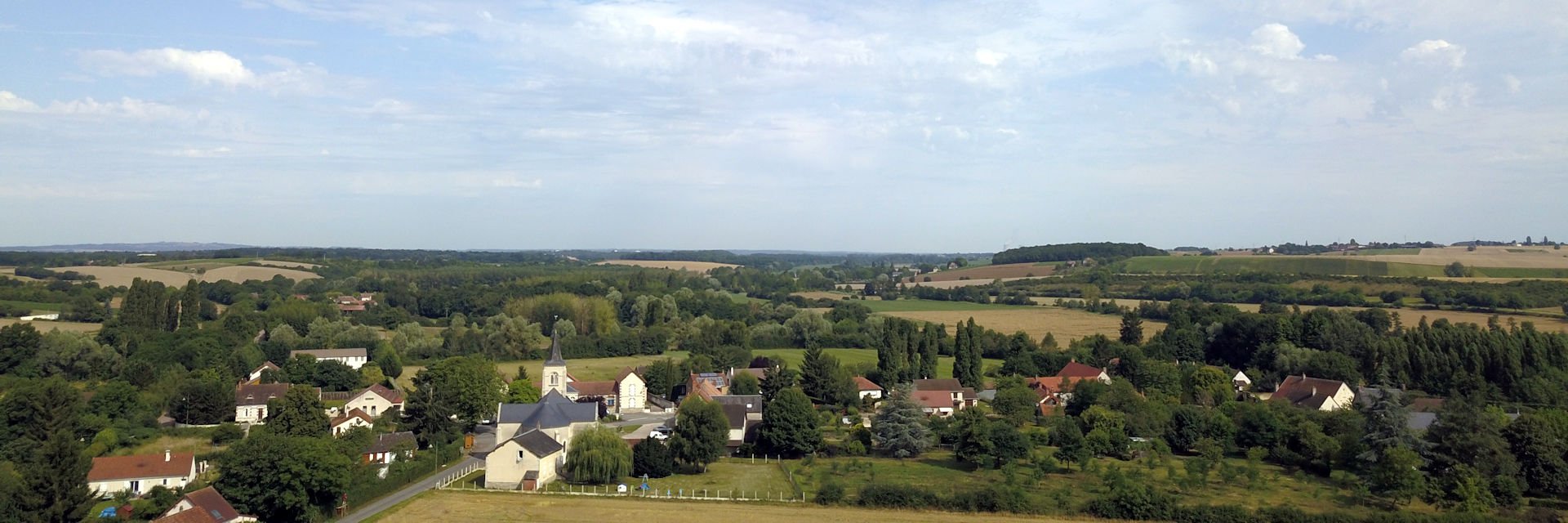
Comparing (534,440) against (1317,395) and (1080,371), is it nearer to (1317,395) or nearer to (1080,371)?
(1080,371)

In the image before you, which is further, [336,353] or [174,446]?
[336,353]

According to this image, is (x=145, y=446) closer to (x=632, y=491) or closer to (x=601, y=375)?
(x=632, y=491)

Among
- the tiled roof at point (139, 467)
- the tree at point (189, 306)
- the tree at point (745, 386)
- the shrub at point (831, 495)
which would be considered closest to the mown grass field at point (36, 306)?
the tree at point (189, 306)

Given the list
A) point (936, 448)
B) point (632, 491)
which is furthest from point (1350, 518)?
point (632, 491)

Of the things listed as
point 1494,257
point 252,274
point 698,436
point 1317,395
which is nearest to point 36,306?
point 252,274

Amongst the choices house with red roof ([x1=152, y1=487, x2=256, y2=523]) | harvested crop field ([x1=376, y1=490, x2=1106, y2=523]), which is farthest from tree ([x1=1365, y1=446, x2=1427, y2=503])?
house with red roof ([x1=152, y1=487, x2=256, y2=523])

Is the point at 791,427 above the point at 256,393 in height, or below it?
above

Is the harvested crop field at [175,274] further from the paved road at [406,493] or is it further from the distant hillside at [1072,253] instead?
the distant hillside at [1072,253]

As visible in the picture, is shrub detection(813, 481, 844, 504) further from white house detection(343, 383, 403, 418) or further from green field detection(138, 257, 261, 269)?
green field detection(138, 257, 261, 269)
